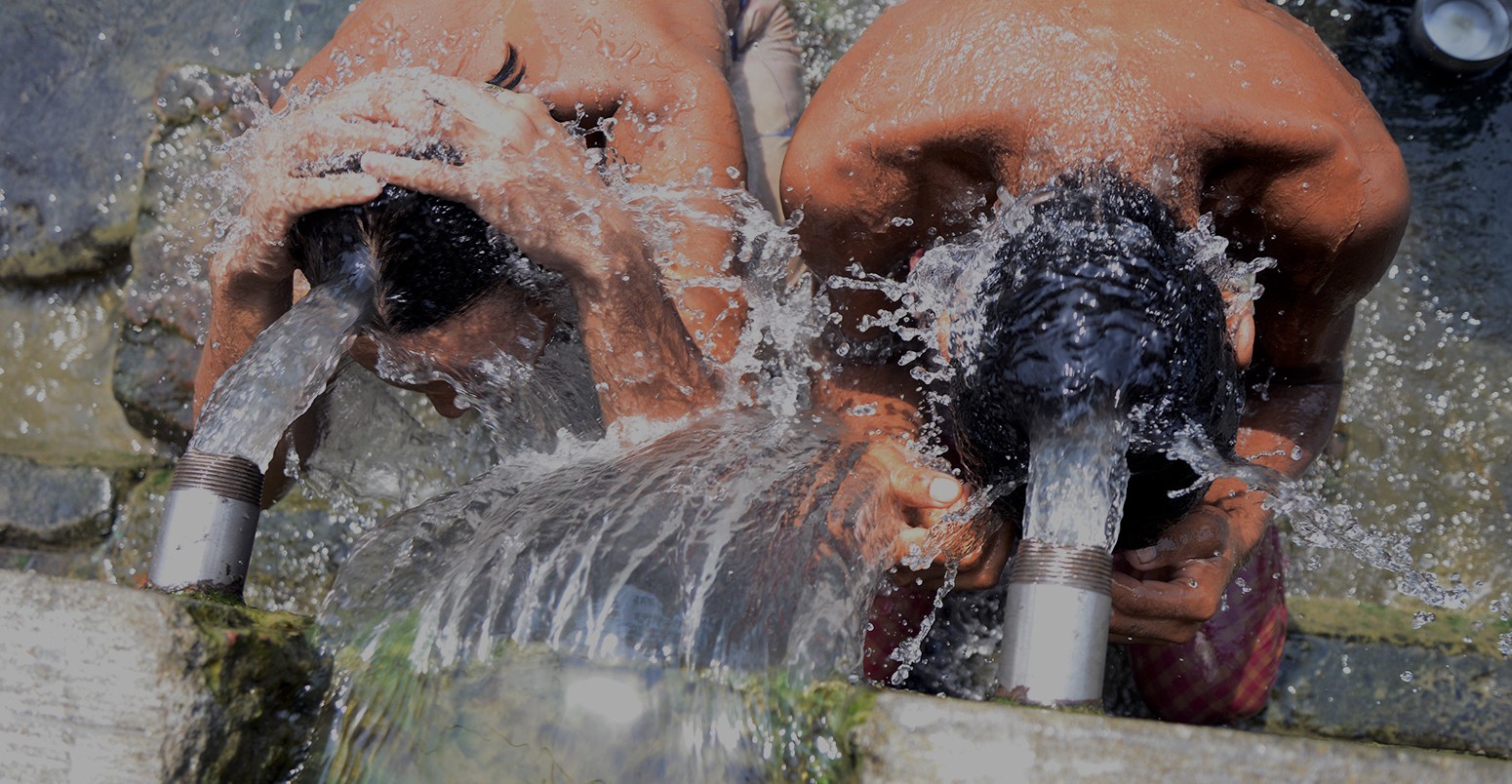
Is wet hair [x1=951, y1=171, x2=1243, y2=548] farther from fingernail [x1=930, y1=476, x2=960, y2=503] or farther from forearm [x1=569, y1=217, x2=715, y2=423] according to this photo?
forearm [x1=569, y1=217, x2=715, y2=423]

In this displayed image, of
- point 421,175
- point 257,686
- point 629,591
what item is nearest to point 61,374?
point 421,175

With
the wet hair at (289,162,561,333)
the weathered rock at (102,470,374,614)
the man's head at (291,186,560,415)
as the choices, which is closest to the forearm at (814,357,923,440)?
the man's head at (291,186,560,415)

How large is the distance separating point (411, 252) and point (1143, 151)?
1192 millimetres

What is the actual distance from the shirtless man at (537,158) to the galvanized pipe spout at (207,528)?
47 centimetres

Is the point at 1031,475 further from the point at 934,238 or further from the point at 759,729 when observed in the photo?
the point at 934,238

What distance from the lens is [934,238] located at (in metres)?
2.25

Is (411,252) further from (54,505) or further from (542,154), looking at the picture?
(54,505)

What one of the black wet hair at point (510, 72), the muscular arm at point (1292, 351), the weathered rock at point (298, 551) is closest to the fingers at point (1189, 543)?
the muscular arm at point (1292, 351)

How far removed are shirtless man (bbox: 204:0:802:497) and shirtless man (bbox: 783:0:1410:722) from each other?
1.10ft

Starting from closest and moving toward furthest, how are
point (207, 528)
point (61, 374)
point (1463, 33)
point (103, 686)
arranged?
point (103, 686)
point (207, 528)
point (1463, 33)
point (61, 374)

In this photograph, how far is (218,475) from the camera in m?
1.68

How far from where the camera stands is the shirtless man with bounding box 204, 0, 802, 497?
6.36ft

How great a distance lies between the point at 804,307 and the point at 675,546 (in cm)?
93

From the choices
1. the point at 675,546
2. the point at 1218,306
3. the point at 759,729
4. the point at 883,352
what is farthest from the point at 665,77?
the point at 759,729
